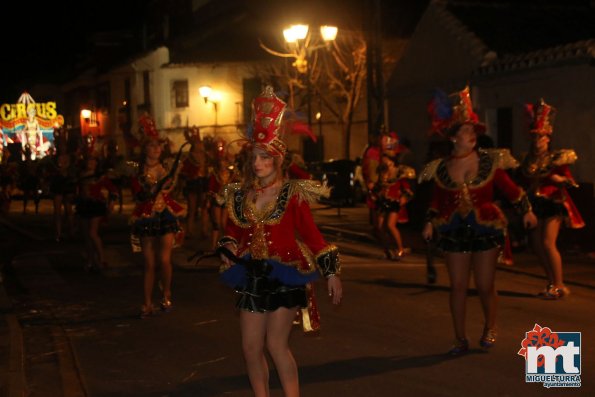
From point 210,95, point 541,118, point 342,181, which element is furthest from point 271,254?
point 210,95

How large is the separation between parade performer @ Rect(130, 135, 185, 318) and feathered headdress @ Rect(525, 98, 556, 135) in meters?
3.95

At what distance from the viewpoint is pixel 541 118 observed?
9.75 meters

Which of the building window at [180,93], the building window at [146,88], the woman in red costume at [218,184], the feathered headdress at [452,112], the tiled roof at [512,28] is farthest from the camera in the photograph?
the building window at [146,88]

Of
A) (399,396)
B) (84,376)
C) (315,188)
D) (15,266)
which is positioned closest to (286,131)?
(315,188)

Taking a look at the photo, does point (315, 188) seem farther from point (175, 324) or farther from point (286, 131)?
point (175, 324)

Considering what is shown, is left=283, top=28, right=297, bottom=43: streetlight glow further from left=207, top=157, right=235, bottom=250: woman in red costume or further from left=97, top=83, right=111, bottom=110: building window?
left=97, top=83, right=111, bottom=110: building window

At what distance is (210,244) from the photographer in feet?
55.3

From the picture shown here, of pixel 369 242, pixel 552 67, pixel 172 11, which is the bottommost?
pixel 369 242

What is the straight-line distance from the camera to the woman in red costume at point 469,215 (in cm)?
746

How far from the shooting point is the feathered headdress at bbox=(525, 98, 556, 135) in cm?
973

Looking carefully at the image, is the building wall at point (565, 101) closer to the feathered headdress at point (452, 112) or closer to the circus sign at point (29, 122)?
the feathered headdress at point (452, 112)

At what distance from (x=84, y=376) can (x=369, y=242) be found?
10.4 metres

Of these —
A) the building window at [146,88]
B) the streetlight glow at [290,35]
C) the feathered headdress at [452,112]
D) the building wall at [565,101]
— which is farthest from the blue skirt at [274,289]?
the building window at [146,88]

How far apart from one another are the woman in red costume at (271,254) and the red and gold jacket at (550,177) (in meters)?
5.16
